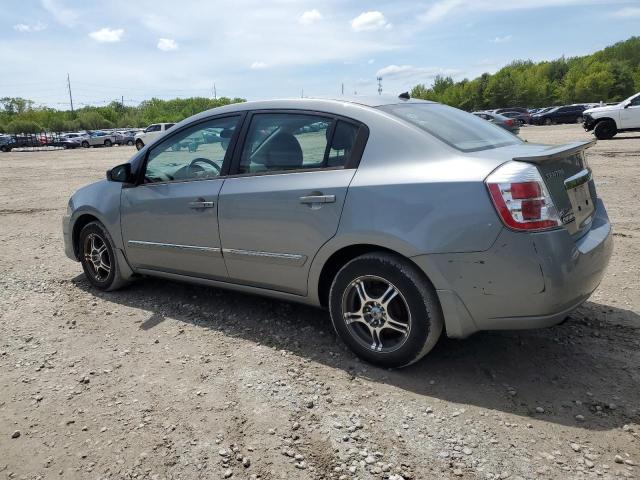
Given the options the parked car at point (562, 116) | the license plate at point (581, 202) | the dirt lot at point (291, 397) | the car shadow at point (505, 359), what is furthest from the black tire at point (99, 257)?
the parked car at point (562, 116)

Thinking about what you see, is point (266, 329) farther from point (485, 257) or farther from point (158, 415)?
point (485, 257)

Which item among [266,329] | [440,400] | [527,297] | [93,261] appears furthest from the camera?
[93,261]

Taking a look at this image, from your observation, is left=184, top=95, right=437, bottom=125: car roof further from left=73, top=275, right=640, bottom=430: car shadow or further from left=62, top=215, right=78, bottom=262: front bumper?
left=62, top=215, right=78, bottom=262: front bumper

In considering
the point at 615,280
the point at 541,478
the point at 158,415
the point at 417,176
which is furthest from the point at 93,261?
the point at 615,280

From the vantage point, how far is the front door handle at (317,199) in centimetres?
327

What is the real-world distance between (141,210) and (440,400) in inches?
114

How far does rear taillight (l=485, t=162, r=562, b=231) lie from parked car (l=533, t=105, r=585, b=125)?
49870 mm

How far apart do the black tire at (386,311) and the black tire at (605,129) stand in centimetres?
2124

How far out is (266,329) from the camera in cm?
399

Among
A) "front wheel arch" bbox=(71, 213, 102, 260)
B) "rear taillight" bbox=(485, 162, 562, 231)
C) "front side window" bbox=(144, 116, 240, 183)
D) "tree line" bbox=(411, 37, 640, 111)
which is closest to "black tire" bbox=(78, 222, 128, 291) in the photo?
"front wheel arch" bbox=(71, 213, 102, 260)

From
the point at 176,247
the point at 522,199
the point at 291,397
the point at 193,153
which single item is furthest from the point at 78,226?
the point at 522,199

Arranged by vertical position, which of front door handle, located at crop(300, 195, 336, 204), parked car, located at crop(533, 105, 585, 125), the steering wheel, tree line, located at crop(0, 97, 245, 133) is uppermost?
tree line, located at crop(0, 97, 245, 133)

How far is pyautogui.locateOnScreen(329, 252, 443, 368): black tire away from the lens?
9.89 feet

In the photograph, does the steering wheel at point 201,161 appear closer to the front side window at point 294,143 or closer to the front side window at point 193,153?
the front side window at point 193,153
